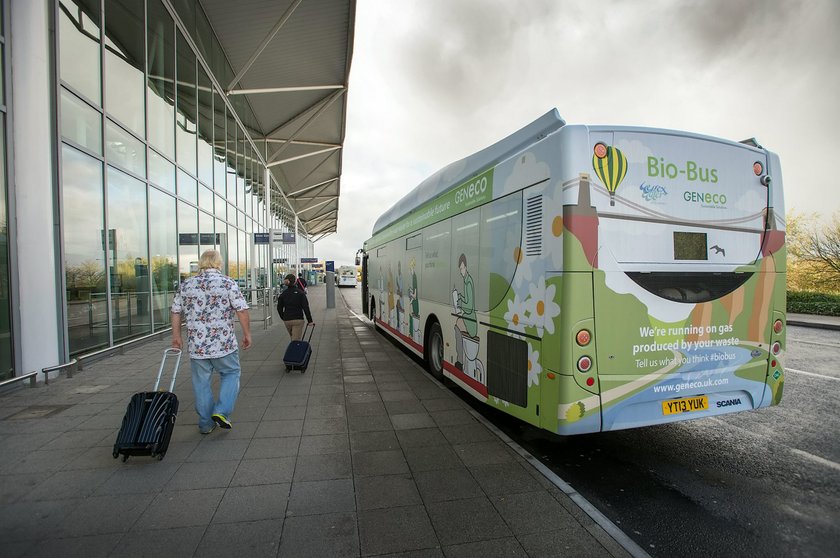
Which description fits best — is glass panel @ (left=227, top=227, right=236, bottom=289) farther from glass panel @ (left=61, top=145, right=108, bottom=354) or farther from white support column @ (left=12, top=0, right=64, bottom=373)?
white support column @ (left=12, top=0, right=64, bottom=373)

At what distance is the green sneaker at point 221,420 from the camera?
14.3 ft

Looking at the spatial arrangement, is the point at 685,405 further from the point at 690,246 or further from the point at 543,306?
the point at 543,306

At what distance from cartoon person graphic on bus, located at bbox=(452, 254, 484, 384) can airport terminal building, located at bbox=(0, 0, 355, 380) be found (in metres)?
5.40

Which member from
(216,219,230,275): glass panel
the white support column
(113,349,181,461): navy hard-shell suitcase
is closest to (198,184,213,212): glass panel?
(216,219,230,275): glass panel

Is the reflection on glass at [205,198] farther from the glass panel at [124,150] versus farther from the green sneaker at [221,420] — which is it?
the green sneaker at [221,420]

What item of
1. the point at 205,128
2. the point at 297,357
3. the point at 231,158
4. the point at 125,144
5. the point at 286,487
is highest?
the point at 205,128

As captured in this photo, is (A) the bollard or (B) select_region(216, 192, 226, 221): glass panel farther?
(A) the bollard

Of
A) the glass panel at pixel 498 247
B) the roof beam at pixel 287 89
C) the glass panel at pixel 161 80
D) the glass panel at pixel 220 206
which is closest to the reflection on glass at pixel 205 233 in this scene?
the glass panel at pixel 220 206

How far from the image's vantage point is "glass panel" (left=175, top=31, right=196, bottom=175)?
11.6 metres

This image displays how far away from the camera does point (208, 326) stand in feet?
13.6

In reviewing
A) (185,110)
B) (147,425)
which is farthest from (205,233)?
(147,425)

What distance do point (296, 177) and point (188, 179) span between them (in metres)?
20.8

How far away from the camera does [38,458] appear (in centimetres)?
373

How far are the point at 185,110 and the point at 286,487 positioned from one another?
12.2 metres
